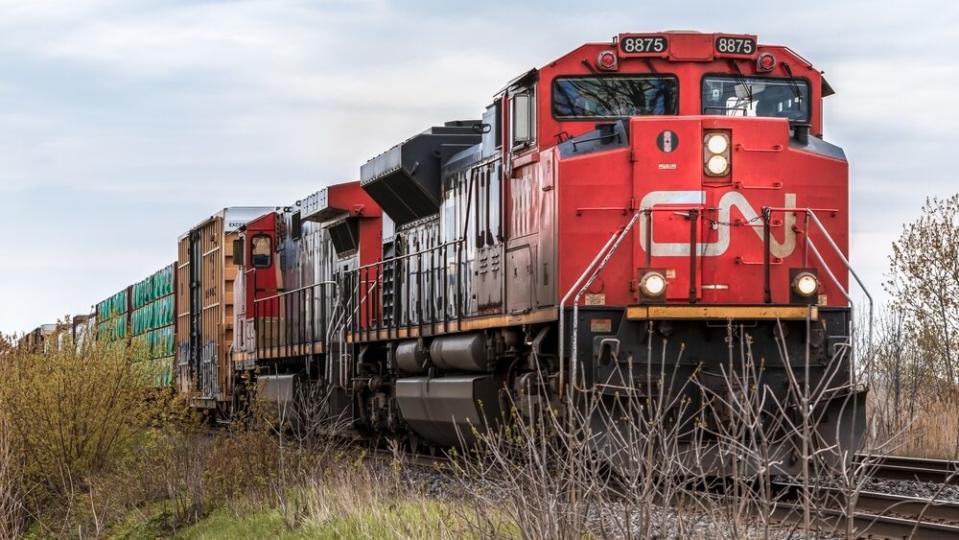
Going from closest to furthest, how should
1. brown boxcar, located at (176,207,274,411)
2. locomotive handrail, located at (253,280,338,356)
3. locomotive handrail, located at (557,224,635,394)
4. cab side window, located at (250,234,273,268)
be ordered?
1. locomotive handrail, located at (557,224,635,394)
2. locomotive handrail, located at (253,280,338,356)
3. cab side window, located at (250,234,273,268)
4. brown boxcar, located at (176,207,274,411)

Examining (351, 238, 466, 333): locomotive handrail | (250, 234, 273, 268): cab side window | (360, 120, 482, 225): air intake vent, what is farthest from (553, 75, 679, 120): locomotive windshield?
(250, 234, 273, 268): cab side window

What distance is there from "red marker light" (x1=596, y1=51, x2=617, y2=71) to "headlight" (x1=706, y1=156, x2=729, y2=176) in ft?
4.36

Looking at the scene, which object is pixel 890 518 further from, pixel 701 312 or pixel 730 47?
pixel 730 47

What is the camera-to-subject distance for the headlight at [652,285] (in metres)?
11.6

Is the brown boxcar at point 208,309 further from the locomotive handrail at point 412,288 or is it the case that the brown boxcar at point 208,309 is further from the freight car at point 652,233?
the freight car at point 652,233

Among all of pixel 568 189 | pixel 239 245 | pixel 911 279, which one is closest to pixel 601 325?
pixel 568 189

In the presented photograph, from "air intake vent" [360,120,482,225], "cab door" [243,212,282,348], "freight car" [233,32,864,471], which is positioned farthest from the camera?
"cab door" [243,212,282,348]

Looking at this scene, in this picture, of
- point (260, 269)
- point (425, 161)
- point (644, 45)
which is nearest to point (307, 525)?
point (644, 45)

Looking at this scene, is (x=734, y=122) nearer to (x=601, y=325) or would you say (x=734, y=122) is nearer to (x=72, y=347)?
(x=601, y=325)

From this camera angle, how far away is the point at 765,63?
12578 mm

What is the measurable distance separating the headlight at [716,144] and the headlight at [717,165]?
6cm

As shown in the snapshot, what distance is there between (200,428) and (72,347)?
3.93 metres

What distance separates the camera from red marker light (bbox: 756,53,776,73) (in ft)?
41.2

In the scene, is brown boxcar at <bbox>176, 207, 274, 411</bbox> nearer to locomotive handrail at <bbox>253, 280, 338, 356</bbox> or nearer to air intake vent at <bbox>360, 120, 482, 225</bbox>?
locomotive handrail at <bbox>253, 280, 338, 356</bbox>
